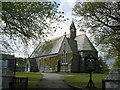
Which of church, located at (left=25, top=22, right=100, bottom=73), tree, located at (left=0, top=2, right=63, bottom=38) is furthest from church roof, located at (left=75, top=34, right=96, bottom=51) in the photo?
tree, located at (left=0, top=2, right=63, bottom=38)

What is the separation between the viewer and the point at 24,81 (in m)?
8.51

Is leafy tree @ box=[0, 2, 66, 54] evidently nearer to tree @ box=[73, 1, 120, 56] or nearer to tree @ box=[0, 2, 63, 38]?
tree @ box=[0, 2, 63, 38]

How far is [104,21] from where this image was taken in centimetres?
1239

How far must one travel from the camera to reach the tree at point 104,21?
459 inches

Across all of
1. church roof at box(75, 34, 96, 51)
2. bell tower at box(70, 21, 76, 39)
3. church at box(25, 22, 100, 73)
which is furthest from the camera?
bell tower at box(70, 21, 76, 39)

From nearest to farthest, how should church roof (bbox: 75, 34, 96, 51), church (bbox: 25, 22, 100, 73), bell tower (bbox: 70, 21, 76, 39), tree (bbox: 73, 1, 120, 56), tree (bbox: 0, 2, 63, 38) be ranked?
tree (bbox: 0, 2, 63, 38) → tree (bbox: 73, 1, 120, 56) → church (bbox: 25, 22, 100, 73) → church roof (bbox: 75, 34, 96, 51) → bell tower (bbox: 70, 21, 76, 39)

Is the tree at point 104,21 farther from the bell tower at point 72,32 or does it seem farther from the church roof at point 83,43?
the bell tower at point 72,32

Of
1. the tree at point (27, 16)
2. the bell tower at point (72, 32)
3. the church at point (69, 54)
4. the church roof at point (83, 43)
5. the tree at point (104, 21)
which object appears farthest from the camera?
the bell tower at point (72, 32)

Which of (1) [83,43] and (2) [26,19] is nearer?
(2) [26,19]

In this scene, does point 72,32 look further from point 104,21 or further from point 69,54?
point 104,21

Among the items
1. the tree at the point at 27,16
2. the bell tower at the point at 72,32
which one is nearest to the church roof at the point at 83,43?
the bell tower at the point at 72,32

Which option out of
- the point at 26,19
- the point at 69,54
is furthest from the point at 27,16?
the point at 69,54

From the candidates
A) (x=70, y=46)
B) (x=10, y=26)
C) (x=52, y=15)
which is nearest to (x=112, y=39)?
(x=52, y=15)

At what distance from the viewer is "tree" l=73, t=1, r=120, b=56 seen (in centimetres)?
1167
